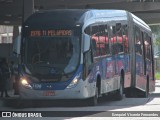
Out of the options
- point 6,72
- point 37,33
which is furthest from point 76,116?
point 6,72

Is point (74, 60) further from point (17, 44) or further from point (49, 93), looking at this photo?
point (17, 44)

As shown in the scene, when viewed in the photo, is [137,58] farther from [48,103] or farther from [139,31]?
[48,103]

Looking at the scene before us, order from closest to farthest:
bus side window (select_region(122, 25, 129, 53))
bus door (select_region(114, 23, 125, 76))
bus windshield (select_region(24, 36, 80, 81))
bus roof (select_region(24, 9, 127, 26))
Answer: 1. bus windshield (select_region(24, 36, 80, 81))
2. bus roof (select_region(24, 9, 127, 26))
3. bus door (select_region(114, 23, 125, 76))
4. bus side window (select_region(122, 25, 129, 53))

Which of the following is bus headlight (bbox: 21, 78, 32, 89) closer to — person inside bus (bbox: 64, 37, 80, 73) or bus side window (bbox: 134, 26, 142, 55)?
person inside bus (bbox: 64, 37, 80, 73)

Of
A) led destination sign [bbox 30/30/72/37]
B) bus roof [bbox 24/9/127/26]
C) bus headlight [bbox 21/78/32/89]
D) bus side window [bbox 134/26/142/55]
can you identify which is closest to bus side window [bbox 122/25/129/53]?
bus side window [bbox 134/26/142/55]

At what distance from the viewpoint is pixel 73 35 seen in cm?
2230

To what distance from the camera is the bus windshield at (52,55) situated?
22.1 metres

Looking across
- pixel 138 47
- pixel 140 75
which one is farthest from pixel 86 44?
pixel 140 75

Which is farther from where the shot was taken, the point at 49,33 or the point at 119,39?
the point at 119,39

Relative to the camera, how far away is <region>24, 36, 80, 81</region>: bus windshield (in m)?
22.1

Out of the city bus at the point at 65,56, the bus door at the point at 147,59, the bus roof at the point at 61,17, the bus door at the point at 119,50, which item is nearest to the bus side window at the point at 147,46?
the bus door at the point at 147,59

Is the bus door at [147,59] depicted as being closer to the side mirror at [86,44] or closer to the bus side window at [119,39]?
the bus side window at [119,39]

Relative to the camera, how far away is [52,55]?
73.2 ft

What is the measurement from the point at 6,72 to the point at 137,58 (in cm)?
603
